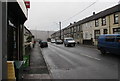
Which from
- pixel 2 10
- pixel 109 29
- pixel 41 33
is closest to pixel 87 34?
pixel 109 29

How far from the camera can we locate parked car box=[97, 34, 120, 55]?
1395 centimetres

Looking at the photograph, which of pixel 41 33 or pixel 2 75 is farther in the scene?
pixel 41 33

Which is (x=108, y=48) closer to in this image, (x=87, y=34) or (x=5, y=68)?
(x=5, y=68)

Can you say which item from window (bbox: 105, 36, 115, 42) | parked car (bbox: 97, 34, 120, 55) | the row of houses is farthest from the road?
the row of houses

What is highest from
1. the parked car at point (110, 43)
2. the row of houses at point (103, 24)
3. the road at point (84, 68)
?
the row of houses at point (103, 24)

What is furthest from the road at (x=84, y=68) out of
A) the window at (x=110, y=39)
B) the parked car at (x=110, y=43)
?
the window at (x=110, y=39)

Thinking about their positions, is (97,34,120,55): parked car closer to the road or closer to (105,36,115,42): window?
(105,36,115,42): window

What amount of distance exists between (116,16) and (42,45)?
17501 millimetres

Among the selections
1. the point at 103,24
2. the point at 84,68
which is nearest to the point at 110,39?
the point at 84,68

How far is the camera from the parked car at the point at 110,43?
14.0 meters

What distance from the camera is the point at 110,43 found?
49.1 ft

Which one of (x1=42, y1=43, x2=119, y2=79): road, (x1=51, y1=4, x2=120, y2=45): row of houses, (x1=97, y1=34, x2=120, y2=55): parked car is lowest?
(x1=42, y1=43, x2=119, y2=79): road

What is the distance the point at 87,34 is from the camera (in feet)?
134

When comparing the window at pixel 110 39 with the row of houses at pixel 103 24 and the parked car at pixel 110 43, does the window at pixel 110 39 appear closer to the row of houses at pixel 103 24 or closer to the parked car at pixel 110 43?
the parked car at pixel 110 43
